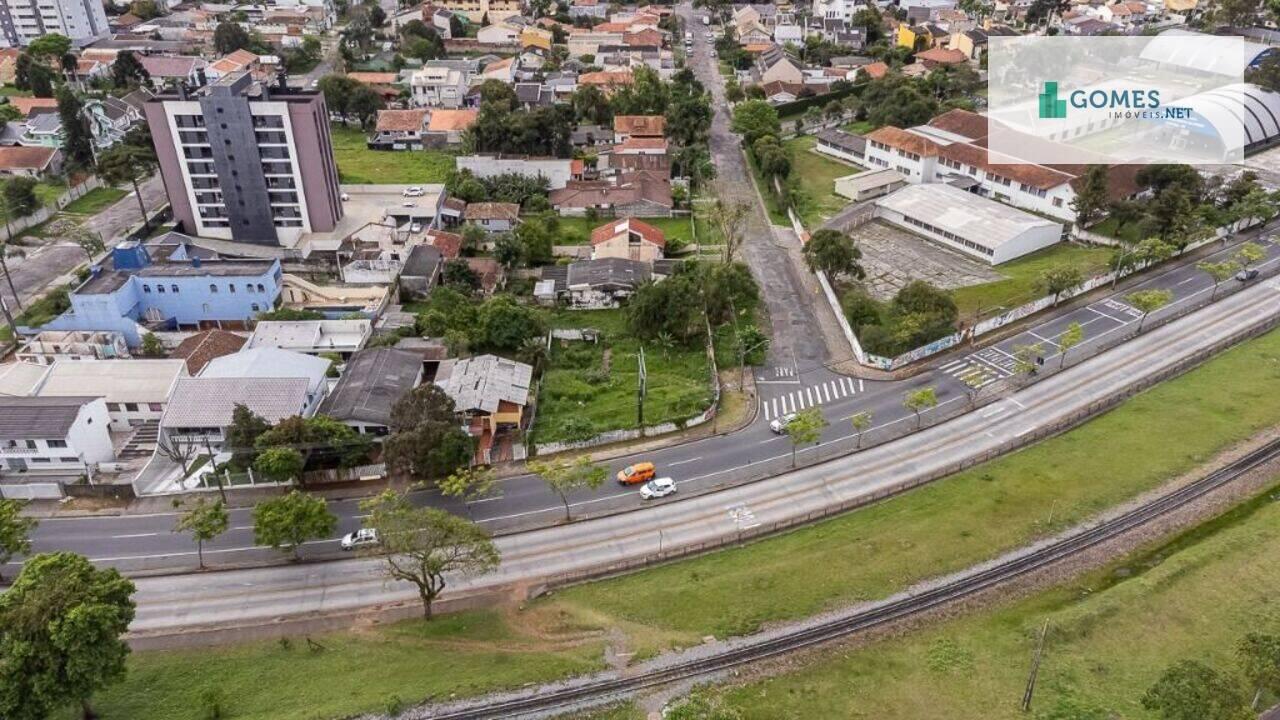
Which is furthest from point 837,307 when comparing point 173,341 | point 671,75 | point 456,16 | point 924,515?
point 456,16

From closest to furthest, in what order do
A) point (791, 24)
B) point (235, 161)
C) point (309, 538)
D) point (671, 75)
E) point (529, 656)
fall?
point (529, 656)
point (309, 538)
point (235, 161)
point (671, 75)
point (791, 24)

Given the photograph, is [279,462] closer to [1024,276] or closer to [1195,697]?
[1195,697]

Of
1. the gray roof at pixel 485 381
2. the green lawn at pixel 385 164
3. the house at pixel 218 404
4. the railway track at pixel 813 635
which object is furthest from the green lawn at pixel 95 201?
the railway track at pixel 813 635

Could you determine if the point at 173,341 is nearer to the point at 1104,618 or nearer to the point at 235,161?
the point at 235,161

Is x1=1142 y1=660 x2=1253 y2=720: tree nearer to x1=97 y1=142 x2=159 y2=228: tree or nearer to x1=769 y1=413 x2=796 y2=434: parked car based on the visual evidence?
→ x1=769 y1=413 x2=796 y2=434: parked car

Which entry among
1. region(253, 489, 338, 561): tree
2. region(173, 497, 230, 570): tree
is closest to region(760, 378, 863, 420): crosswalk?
Result: region(253, 489, 338, 561): tree

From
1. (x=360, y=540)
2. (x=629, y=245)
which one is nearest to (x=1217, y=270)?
(x=629, y=245)

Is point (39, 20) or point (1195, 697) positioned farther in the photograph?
point (39, 20)
